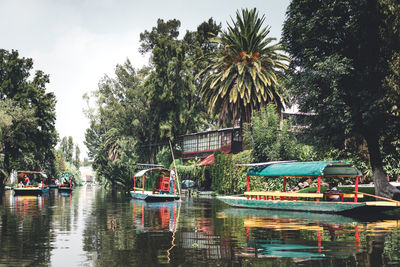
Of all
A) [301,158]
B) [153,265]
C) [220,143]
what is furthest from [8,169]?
[153,265]

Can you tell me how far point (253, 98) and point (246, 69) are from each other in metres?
3.02

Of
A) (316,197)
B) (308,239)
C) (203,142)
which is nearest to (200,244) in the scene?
(308,239)

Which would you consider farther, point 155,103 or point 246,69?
point 155,103

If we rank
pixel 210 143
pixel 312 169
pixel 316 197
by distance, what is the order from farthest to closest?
pixel 210 143 < pixel 316 197 < pixel 312 169

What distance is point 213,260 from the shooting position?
973 cm

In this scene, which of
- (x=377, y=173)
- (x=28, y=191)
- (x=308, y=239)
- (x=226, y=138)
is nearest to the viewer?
(x=308, y=239)

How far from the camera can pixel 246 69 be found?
144 ft

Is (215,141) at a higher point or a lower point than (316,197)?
higher

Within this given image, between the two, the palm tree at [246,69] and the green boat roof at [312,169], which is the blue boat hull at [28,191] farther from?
the green boat roof at [312,169]

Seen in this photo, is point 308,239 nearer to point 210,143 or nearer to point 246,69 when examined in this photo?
point 246,69

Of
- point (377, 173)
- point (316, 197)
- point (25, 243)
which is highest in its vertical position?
point (377, 173)

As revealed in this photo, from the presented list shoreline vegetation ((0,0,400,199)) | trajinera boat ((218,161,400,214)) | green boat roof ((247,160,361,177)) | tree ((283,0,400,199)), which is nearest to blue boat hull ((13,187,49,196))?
shoreline vegetation ((0,0,400,199))

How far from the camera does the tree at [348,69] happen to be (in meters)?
23.4

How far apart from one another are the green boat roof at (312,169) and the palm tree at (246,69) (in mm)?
15979
